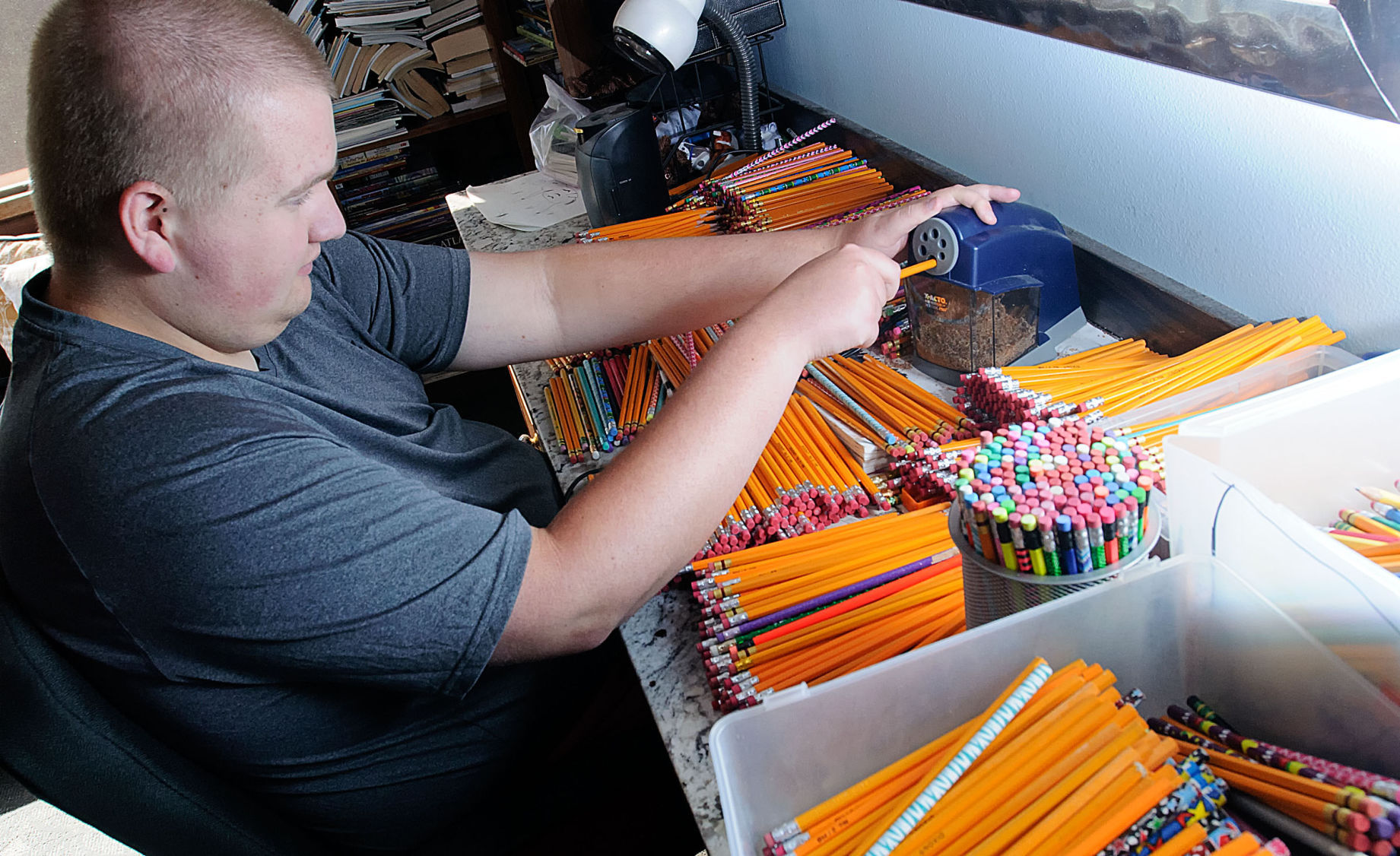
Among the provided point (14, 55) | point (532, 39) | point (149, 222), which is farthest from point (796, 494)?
point (14, 55)

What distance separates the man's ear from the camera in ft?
3.02

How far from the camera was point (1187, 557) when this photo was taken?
0.85m

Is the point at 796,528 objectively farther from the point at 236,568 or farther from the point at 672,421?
the point at 236,568

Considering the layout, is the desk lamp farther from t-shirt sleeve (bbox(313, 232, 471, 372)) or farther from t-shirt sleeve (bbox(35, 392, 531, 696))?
t-shirt sleeve (bbox(35, 392, 531, 696))

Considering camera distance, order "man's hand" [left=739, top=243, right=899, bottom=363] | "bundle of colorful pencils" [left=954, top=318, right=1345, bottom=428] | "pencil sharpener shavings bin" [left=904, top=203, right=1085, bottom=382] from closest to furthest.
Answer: "man's hand" [left=739, top=243, right=899, bottom=363]
"bundle of colorful pencils" [left=954, top=318, right=1345, bottom=428]
"pencil sharpener shavings bin" [left=904, top=203, right=1085, bottom=382]

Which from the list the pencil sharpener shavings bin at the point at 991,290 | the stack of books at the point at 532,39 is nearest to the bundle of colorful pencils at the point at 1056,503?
the pencil sharpener shavings bin at the point at 991,290

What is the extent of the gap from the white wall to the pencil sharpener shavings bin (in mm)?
166

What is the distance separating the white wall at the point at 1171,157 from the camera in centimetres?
121

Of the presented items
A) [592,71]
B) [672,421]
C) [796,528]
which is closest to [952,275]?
[796,528]

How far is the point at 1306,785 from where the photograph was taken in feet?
2.34

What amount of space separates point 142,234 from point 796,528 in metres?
0.83

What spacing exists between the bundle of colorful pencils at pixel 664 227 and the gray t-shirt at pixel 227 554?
41.7 inches

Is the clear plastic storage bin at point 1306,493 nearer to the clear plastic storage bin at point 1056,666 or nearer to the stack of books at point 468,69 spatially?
the clear plastic storage bin at point 1056,666

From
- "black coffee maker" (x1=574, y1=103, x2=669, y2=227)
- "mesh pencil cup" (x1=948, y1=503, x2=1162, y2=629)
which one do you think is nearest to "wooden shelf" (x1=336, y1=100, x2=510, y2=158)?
"black coffee maker" (x1=574, y1=103, x2=669, y2=227)
